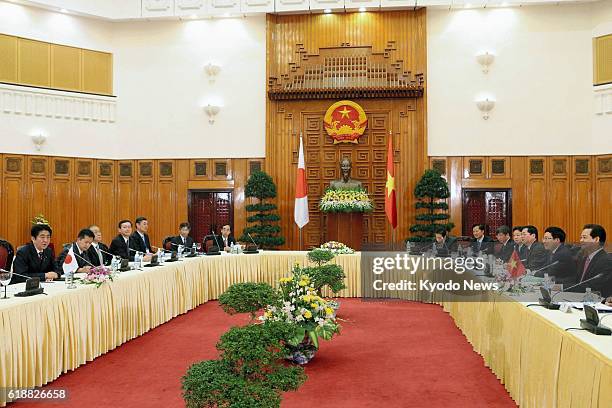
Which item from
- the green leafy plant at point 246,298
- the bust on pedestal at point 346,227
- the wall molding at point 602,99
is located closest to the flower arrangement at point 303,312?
the green leafy plant at point 246,298

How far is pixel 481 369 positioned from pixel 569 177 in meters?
7.96

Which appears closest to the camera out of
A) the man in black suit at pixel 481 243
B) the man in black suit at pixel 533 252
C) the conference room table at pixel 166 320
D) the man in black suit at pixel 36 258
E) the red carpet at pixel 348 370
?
the conference room table at pixel 166 320

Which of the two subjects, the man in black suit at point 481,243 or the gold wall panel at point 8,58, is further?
the gold wall panel at point 8,58

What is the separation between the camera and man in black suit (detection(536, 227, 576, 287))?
17.7ft

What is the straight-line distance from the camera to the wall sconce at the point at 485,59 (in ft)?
37.8

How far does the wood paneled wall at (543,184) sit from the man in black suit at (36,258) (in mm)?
8281

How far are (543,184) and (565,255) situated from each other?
6.62 m

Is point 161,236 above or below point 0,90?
below

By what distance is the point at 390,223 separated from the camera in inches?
450

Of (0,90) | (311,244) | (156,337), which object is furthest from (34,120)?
(156,337)

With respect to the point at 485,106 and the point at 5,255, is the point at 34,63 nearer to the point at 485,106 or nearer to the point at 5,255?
the point at 5,255

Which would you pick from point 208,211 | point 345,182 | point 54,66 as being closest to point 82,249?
point 345,182

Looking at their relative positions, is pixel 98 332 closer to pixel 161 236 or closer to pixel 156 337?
pixel 156 337

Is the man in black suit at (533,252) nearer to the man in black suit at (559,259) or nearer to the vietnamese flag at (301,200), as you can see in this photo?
the man in black suit at (559,259)
